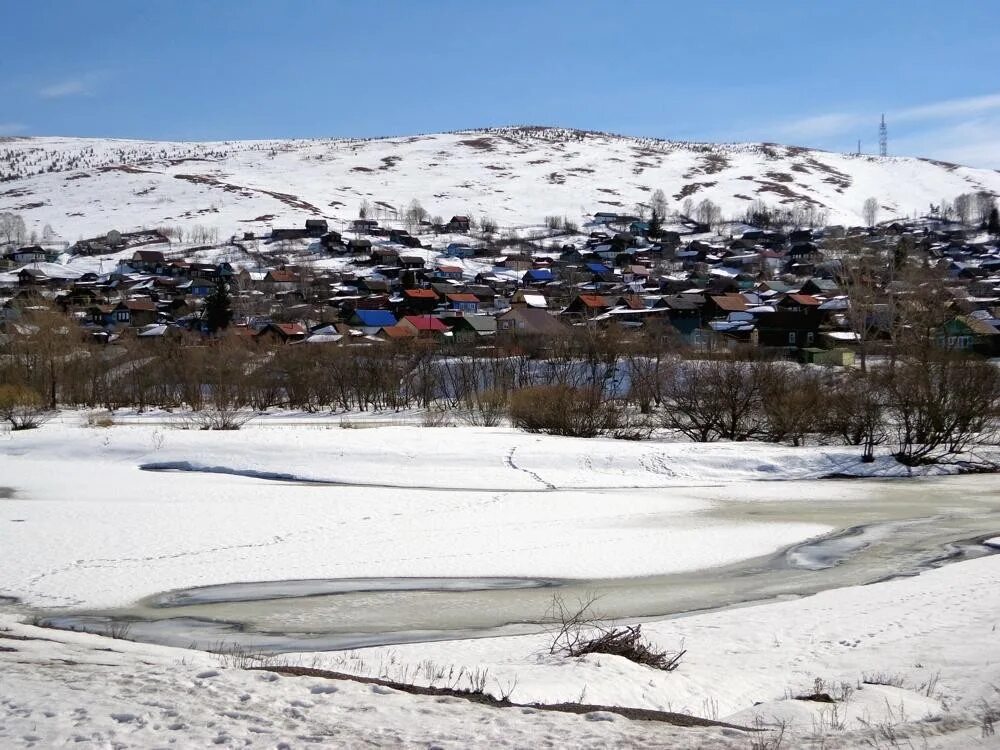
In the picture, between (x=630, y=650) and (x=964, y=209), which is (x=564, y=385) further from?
(x=964, y=209)

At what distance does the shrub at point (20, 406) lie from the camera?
3731cm

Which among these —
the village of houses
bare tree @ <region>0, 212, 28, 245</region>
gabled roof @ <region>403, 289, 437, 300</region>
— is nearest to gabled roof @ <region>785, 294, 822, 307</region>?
the village of houses

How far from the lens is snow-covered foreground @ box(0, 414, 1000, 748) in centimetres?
604

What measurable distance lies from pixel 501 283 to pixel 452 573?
325 feet

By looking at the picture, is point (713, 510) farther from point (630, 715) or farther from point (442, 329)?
point (442, 329)

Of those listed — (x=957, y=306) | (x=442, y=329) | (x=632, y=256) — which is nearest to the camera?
(x=957, y=306)

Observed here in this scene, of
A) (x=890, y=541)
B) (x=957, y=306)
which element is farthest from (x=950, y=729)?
(x=957, y=306)

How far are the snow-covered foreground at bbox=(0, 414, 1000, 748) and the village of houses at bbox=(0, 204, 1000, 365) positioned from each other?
2910 cm

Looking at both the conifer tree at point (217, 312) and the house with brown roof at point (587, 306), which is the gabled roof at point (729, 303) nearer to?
the house with brown roof at point (587, 306)

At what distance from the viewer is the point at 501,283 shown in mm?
111750

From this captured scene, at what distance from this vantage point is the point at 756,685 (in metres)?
8.28

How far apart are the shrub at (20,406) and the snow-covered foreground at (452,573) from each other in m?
7.60

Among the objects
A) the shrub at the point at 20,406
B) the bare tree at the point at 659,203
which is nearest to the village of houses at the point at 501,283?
the bare tree at the point at 659,203

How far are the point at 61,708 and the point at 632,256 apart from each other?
5063 inches
